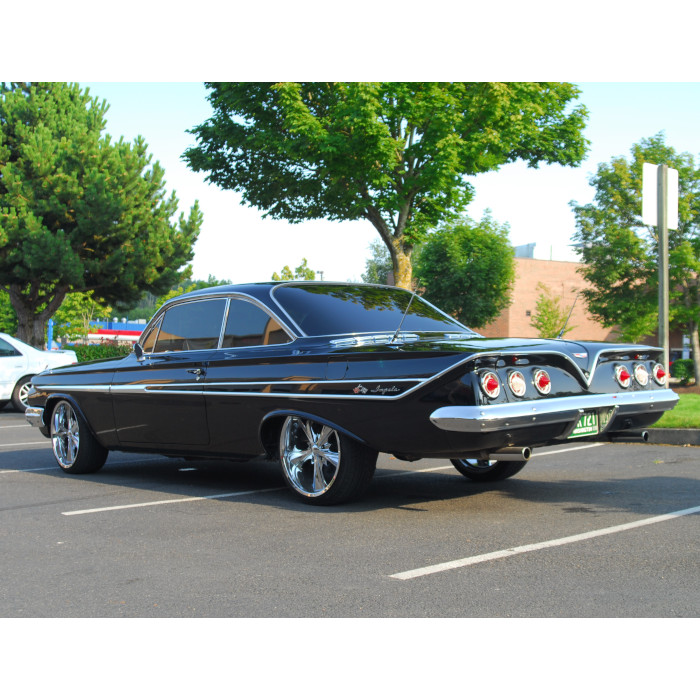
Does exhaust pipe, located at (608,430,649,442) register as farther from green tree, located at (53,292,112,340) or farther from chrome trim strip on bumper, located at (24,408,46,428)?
green tree, located at (53,292,112,340)

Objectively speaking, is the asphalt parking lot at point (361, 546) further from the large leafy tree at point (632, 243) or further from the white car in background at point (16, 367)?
the large leafy tree at point (632, 243)

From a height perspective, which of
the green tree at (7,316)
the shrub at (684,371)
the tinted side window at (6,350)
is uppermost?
the green tree at (7,316)

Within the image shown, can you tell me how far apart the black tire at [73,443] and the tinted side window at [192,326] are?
4.06 feet

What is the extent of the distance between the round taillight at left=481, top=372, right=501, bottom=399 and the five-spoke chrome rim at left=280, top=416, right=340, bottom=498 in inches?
46.6

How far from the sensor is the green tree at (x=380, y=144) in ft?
58.4

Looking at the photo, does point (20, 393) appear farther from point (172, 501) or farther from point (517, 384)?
point (517, 384)

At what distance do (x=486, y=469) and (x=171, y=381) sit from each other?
9.07ft

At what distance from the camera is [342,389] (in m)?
5.91

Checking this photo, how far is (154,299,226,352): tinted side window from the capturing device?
7219 millimetres

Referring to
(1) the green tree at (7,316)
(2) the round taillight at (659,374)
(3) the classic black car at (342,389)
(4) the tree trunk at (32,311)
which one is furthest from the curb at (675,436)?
(1) the green tree at (7,316)

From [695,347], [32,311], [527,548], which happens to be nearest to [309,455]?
[527,548]

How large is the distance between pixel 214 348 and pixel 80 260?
80.2ft

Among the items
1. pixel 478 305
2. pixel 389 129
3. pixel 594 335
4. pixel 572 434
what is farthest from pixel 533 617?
pixel 594 335

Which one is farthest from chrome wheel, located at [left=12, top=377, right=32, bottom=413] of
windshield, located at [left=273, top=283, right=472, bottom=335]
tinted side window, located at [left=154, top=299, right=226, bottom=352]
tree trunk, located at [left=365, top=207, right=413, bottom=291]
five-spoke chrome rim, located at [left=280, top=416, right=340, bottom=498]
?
five-spoke chrome rim, located at [left=280, top=416, right=340, bottom=498]
